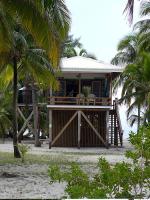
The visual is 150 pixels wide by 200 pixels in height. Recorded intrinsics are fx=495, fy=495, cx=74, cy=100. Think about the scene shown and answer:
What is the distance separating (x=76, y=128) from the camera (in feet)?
111

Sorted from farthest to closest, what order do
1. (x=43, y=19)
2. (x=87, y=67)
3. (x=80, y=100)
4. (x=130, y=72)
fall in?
(x=130, y=72) < (x=87, y=67) < (x=80, y=100) < (x=43, y=19)

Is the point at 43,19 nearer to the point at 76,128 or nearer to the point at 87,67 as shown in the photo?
the point at 87,67

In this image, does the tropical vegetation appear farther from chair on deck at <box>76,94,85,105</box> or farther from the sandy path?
the sandy path

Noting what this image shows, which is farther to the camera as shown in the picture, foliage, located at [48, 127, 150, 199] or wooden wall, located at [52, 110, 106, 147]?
wooden wall, located at [52, 110, 106, 147]

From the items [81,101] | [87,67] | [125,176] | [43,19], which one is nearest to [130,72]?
[87,67]

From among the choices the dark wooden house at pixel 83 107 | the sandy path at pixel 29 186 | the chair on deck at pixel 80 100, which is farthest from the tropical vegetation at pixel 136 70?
the sandy path at pixel 29 186

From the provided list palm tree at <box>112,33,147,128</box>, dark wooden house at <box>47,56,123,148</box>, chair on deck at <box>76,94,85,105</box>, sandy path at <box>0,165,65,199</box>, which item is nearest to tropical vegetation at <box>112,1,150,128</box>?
palm tree at <box>112,33,147,128</box>

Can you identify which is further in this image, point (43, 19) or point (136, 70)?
point (136, 70)

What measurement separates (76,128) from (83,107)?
8.40 ft

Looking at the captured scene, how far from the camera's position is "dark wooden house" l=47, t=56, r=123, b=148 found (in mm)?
32156

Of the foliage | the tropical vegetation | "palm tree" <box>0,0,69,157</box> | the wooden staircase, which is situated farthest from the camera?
the wooden staircase

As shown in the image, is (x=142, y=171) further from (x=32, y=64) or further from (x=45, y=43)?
(x=32, y=64)

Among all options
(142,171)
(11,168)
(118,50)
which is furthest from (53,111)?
(142,171)

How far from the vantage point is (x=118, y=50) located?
143 ft
